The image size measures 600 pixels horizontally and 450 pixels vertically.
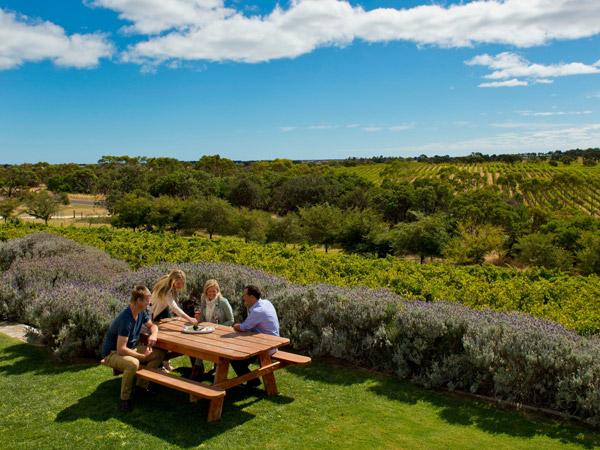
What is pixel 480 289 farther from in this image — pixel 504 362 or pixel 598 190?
pixel 598 190

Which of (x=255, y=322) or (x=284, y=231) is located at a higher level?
(x=255, y=322)

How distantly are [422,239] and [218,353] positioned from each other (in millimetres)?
31778

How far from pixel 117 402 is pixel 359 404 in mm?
2636

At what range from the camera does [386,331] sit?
569 centimetres

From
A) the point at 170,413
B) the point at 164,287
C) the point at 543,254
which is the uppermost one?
the point at 164,287

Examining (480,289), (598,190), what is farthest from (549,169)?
→ (480,289)

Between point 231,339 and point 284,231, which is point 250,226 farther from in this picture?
point 231,339

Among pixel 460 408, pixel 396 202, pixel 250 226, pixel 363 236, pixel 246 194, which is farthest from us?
pixel 246 194

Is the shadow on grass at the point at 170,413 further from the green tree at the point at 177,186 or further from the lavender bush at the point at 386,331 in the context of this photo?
the green tree at the point at 177,186

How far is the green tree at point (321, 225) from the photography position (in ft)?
132

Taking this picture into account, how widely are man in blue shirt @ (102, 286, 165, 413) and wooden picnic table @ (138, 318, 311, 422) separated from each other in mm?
120

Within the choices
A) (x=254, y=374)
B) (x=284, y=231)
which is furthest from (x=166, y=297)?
(x=284, y=231)

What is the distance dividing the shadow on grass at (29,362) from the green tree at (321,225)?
Result: 34.2 m

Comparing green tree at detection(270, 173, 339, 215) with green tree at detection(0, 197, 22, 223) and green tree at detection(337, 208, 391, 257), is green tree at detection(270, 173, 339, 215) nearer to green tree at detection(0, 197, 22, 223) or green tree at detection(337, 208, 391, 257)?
green tree at detection(337, 208, 391, 257)
